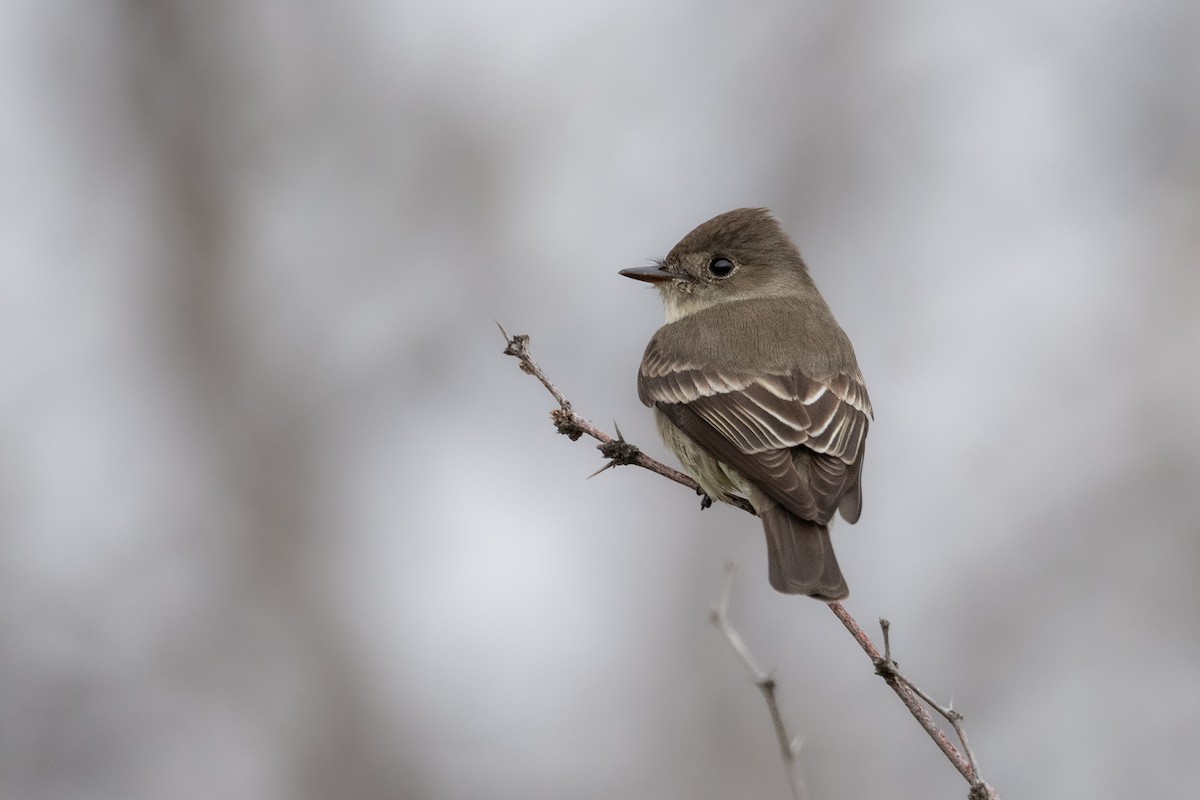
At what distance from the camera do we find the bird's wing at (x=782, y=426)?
16.9 ft

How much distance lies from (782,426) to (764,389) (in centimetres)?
30

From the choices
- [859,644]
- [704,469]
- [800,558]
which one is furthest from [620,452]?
[859,644]

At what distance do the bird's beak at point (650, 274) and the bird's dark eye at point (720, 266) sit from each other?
221 millimetres

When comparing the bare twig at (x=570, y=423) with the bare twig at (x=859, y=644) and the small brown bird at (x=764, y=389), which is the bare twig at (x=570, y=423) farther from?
the small brown bird at (x=764, y=389)

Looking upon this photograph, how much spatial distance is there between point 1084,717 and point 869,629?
6.41 feet

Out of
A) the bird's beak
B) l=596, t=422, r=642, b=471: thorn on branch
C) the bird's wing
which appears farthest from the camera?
the bird's beak

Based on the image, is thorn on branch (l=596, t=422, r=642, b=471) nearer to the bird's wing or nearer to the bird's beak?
the bird's wing

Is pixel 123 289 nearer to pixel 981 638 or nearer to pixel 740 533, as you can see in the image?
pixel 740 533

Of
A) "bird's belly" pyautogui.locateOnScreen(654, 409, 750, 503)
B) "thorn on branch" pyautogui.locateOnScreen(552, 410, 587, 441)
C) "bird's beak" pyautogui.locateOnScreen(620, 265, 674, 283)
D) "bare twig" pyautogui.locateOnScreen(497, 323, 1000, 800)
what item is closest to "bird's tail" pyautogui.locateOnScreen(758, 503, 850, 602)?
"bare twig" pyautogui.locateOnScreen(497, 323, 1000, 800)

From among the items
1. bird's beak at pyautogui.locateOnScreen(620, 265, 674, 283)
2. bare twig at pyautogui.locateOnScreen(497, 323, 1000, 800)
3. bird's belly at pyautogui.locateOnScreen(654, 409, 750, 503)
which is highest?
bird's beak at pyautogui.locateOnScreen(620, 265, 674, 283)

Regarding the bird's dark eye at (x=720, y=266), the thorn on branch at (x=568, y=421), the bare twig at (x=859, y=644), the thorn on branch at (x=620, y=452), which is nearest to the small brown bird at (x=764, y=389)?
the bird's dark eye at (x=720, y=266)

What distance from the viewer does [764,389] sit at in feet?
18.7

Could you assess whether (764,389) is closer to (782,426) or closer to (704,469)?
(782,426)

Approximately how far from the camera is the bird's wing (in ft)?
16.9
